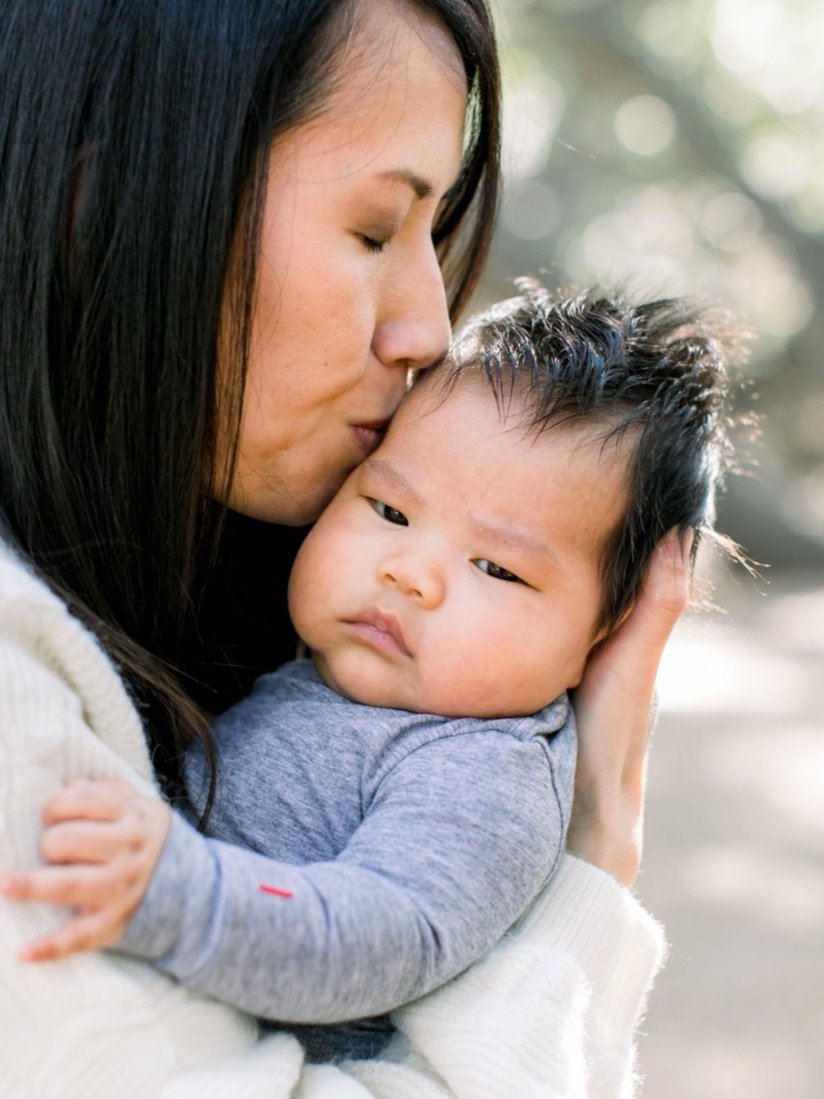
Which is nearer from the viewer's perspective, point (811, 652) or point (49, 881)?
point (49, 881)

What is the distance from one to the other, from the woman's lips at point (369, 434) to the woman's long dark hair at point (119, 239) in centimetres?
29

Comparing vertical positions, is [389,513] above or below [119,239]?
below

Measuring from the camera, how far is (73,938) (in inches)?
42.0

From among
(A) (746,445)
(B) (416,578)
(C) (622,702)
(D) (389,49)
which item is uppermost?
(D) (389,49)

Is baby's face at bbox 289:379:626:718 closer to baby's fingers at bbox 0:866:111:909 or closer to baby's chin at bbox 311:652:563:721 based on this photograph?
baby's chin at bbox 311:652:563:721

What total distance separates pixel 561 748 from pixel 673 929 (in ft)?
7.49

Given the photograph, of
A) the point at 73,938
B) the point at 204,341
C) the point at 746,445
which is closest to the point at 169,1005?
the point at 73,938

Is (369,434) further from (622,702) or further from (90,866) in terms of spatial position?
(90,866)

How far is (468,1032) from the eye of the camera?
4.32 ft

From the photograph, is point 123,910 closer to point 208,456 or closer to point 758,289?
point 208,456

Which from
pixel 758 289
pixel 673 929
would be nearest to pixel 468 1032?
pixel 673 929

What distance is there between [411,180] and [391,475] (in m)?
0.36

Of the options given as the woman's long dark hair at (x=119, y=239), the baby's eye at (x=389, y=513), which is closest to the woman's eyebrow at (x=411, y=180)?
the woman's long dark hair at (x=119, y=239)

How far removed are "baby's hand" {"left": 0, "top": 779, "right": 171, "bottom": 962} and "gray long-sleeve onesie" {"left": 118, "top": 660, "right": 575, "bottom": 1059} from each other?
0.02m
